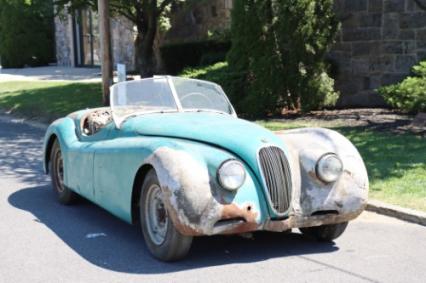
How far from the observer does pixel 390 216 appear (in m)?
6.99

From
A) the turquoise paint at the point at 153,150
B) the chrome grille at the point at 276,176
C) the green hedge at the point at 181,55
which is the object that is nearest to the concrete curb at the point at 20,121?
the green hedge at the point at 181,55

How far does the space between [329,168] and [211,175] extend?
3.44 feet

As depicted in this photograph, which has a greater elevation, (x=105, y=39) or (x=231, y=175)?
(x=105, y=39)

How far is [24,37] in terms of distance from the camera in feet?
103

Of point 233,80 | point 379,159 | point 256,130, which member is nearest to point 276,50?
point 233,80

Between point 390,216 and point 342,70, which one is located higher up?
point 342,70

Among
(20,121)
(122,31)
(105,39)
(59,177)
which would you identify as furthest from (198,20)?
(59,177)

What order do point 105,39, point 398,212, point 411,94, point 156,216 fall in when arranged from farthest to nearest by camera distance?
1. point 105,39
2. point 411,94
3. point 398,212
4. point 156,216

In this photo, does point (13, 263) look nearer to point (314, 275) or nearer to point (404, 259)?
point (314, 275)

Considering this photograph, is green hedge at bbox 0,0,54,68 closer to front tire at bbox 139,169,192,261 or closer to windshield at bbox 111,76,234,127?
windshield at bbox 111,76,234,127

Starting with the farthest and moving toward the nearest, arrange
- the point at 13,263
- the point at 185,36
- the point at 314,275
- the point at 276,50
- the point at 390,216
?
the point at 185,36 → the point at 276,50 → the point at 390,216 → the point at 13,263 → the point at 314,275

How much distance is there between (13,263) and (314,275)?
2473 mm

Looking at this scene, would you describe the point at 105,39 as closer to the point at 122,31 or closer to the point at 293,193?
the point at 293,193

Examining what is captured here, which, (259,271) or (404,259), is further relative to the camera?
(404,259)
